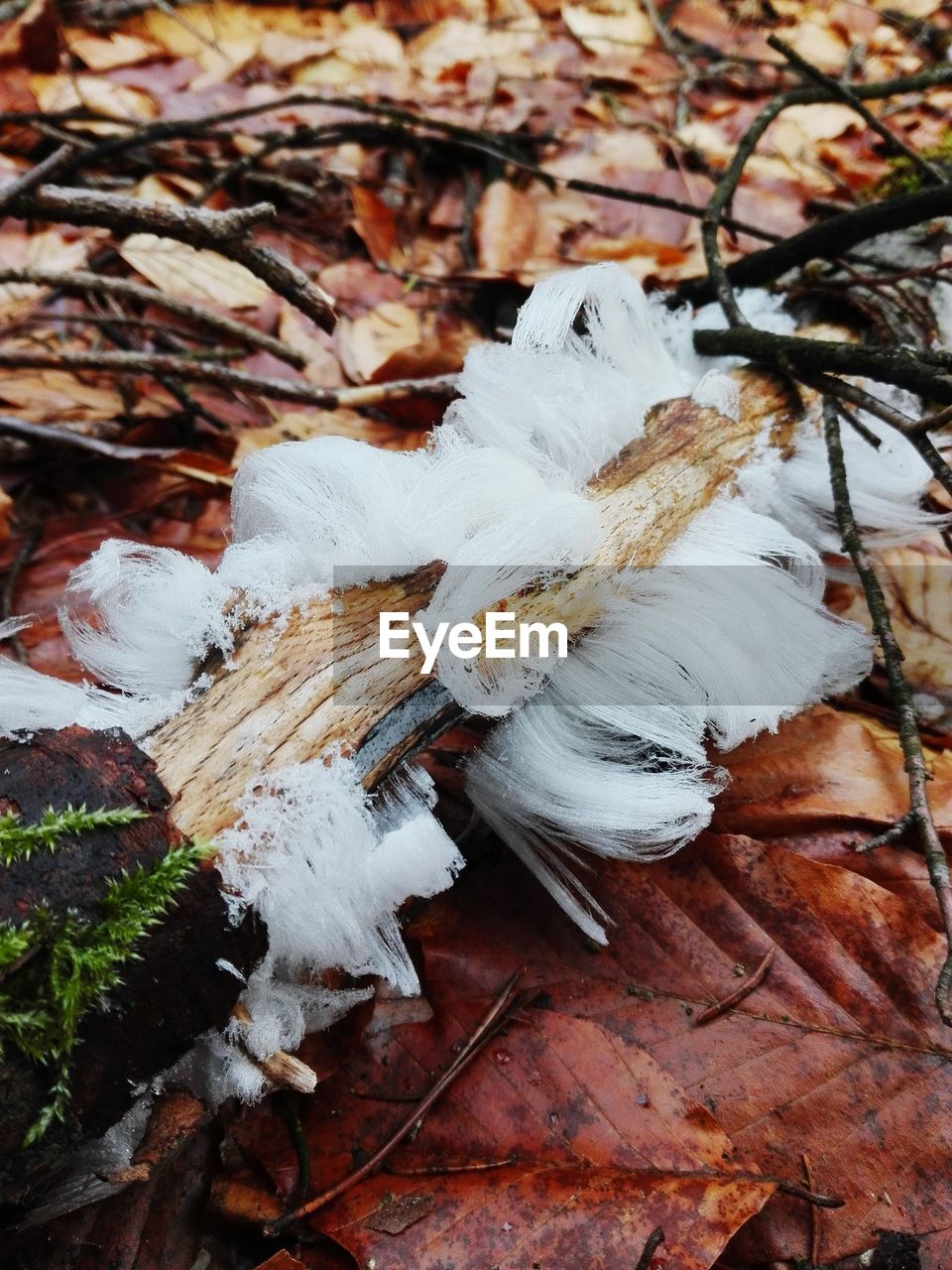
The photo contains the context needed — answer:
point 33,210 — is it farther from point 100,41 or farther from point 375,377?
point 100,41

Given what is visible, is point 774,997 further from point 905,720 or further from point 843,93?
point 843,93

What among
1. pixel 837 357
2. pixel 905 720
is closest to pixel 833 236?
pixel 837 357

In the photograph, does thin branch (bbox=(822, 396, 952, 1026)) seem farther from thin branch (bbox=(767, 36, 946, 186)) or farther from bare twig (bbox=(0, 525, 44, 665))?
bare twig (bbox=(0, 525, 44, 665))

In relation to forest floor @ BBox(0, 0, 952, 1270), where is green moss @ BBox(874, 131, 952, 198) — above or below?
above

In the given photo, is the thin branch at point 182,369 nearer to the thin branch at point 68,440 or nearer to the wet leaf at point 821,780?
the thin branch at point 68,440

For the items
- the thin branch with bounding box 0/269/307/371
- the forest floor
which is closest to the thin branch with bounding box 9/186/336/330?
the forest floor

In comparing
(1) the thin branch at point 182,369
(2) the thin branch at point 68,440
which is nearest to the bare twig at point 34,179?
(1) the thin branch at point 182,369

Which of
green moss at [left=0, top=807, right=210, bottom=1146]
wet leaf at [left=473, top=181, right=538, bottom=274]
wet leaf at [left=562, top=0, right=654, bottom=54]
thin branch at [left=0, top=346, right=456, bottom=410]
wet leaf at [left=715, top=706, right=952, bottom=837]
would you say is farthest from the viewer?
wet leaf at [left=562, top=0, right=654, bottom=54]
